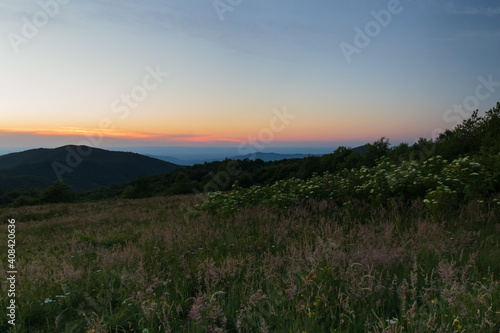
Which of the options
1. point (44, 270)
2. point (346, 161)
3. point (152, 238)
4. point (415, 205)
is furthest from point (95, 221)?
point (346, 161)

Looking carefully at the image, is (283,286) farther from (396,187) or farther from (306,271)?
(396,187)

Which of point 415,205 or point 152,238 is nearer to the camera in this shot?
point 152,238

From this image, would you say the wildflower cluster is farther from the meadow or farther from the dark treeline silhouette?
the dark treeline silhouette

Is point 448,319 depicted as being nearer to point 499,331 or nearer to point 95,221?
point 499,331

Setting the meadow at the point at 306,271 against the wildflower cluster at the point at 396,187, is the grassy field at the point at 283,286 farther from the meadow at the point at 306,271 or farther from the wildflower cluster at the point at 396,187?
the wildflower cluster at the point at 396,187

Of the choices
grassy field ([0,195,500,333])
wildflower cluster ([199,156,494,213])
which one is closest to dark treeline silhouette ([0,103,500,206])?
wildflower cluster ([199,156,494,213])

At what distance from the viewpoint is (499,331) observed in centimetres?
229

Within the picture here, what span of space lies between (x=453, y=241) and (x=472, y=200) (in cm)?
280

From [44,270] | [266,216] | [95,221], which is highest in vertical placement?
[266,216]

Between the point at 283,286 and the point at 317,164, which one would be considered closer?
the point at 283,286

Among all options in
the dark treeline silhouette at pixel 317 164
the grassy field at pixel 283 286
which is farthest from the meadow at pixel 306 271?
the dark treeline silhouette at pixel 317 164

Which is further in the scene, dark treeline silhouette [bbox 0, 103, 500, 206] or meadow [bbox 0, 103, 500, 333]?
dark treeline silhouette [bbox 0, 103, 500, 206]

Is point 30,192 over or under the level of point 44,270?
under

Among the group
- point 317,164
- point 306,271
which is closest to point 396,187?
point 306,271
